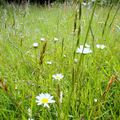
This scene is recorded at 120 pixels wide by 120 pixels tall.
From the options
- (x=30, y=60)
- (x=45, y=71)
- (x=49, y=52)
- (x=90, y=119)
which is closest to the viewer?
(x=90, y=119)

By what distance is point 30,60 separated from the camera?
5.59 feet

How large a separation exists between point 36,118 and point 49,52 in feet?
3.05

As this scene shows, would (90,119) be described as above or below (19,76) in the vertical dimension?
above

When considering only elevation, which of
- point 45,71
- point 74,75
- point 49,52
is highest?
point 74,75

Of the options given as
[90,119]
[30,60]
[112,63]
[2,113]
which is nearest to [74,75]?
[90,119]

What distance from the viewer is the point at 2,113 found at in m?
1.08

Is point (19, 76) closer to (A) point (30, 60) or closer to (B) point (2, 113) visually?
(A) point (30, 60)

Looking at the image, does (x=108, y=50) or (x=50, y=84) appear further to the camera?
(x=108, y=50)

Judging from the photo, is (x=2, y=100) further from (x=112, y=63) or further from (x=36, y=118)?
(x=112, y=63)

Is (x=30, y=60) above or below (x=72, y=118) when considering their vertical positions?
below

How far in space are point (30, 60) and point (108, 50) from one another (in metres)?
0.49

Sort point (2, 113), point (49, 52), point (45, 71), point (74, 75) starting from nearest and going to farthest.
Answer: point (74, 75)
point (2, 113)
point (45, 71)
point (49, 52)

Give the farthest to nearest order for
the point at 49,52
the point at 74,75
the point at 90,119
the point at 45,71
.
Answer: the point at 49,52, the point at 45,71, the point at 90,119, the point at 74,75

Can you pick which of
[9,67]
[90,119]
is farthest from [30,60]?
[90,119]
